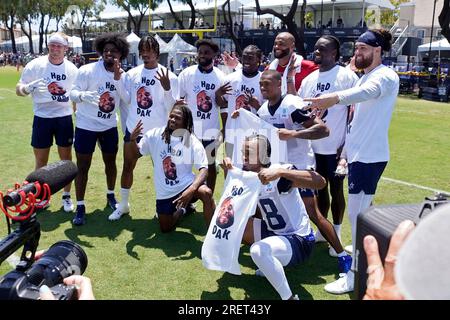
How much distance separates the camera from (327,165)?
4.66 meters

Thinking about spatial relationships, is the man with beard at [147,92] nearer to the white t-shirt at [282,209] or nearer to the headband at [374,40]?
the white t-shirt at [282,209]

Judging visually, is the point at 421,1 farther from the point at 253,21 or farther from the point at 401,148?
the point at 401,148

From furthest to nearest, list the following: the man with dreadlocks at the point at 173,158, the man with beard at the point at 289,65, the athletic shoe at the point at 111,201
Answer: the athletic shoe at the point at 111,201 < the man with dreadlocks at the point at 173,158 < the man with beard at the point at 289,65

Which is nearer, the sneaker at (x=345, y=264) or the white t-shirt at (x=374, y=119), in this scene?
the white t-shirt at (x=374, y=119)

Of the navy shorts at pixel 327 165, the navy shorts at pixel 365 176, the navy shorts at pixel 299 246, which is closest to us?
the navy shorts at pixel 299 246

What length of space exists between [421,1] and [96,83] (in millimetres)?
54158

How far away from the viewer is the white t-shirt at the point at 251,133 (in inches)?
165

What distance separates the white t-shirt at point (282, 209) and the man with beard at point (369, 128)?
46cm

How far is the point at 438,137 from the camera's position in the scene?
11.0 m

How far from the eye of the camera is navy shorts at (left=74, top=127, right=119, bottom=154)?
18.0ft

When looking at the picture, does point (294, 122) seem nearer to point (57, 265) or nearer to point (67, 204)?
point (57, 265)

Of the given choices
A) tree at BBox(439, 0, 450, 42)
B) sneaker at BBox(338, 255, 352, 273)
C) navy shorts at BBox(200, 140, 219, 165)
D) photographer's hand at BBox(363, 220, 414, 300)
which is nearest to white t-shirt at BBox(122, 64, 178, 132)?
navy shorts at BBox(200, 140, 219, 165)

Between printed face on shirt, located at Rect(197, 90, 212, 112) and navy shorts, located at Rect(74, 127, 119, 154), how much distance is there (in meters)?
1.12

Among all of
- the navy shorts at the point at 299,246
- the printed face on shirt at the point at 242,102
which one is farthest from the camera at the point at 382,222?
the printed face on shirt at the point at 242,102
